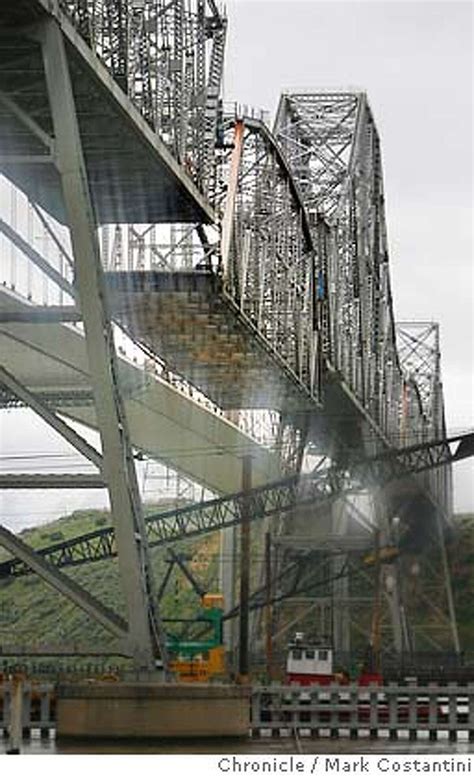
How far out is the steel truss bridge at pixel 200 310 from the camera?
30562mm

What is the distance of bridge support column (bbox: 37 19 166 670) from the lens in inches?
1158

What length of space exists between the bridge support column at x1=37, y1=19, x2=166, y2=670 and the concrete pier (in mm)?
1022

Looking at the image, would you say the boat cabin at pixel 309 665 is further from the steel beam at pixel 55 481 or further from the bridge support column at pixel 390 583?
the bridge support column at pixel 390 583

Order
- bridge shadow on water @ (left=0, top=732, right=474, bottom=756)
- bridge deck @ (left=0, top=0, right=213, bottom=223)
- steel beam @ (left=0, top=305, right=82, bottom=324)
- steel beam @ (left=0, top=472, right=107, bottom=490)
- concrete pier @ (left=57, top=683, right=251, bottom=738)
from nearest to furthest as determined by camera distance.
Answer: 1. bridge shadow on water @ (left=0, top=732, right=474, bottom=756)
2. concrete pier @ (left=57, top=683, right=251, bottom=738)
3. bridge deck @ (left=0, top=0, right=213, bottom=223)
4. steel beam @ (left=0, top=305, right=82, bottom=324)
5. steel beam @ (left=0, top=472, right=107, bottom=490)

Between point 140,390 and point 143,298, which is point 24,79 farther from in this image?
point 140,390

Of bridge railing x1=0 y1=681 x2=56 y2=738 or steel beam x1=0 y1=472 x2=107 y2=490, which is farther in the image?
steel beam x1=0 y1=472 x2=107 y2=490

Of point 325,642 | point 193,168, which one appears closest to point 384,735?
point 193,168

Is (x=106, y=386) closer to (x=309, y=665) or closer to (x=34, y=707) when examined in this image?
(x=34, y=707)

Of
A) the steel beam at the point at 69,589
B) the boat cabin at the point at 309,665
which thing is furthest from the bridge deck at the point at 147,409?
the steel beam at the point at 69,589

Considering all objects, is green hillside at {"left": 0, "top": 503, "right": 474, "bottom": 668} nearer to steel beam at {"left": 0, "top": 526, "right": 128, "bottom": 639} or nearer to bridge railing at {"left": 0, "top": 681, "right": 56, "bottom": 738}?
bridge railing at {"left": 0, "top": 681, "right": 56, "bottom": 738}

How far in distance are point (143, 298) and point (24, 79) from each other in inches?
518

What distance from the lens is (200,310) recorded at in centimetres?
4450

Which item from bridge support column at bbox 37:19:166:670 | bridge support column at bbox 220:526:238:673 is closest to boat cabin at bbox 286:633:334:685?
bridge support column at bbox 220:526:238:673

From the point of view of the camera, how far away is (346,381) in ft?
202
